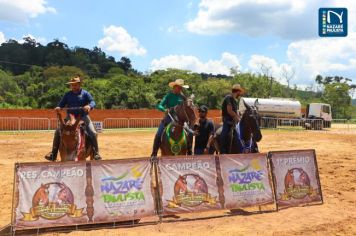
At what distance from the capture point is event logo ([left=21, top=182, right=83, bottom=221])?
7.61m

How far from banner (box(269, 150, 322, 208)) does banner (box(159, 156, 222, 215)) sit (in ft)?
5.30

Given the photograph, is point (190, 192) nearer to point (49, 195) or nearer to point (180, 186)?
point (180, 186)

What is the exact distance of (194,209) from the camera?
8836mm

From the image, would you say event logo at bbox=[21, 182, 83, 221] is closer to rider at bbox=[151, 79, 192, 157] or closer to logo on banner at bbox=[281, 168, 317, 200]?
rider at bbox=[151, 79, 192, 157]

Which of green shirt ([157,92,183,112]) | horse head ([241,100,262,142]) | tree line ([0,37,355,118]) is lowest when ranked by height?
horse head ([241,100,262,142])

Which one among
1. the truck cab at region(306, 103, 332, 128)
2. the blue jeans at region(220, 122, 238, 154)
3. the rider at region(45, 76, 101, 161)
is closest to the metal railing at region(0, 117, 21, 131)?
the rider at region(45, 76, 101, 161)

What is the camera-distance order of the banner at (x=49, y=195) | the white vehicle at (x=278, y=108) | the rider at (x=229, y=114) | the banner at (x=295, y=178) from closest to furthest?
the banner at (x=49, y=195)
the banner at (x=295, y=178)
the rider at (x=229, y=114)
the white vehicle at (x=278, y=108)

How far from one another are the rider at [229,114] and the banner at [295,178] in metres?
1.19

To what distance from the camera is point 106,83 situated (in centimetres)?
6316

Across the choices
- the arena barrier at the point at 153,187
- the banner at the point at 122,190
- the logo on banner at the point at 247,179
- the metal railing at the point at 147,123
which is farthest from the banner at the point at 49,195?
the metal railing at the point at 147,123

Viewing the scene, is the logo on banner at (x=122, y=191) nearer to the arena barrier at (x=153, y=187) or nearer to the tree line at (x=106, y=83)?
the arena barrier at (x=153, y=187)

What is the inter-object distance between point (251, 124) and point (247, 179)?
1.34 meters

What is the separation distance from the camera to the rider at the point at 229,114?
10.4 metres

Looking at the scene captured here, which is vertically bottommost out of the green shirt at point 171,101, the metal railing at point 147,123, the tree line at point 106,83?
the metal railing at point 147,123
